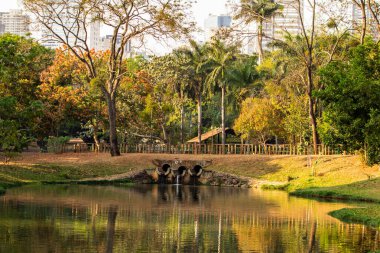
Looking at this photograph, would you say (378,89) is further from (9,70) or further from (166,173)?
(166,173)

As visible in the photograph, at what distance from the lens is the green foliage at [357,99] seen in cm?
3519

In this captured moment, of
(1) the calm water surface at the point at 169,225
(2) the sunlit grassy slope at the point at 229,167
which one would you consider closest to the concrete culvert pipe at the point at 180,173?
(2) the sunlit grassy slope at the point at 229,167

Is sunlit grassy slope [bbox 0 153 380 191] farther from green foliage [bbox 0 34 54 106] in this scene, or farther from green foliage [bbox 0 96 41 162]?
green foliage [bbox 0 96 41 162]

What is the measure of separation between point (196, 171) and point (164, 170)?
2.95 m

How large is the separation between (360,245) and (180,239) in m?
6.47

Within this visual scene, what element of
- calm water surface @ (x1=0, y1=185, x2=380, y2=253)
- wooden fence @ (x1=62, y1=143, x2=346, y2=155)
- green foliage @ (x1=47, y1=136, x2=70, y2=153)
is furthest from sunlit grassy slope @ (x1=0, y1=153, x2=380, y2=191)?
calm water surface @ (x1=0, y1=185, x2=380, y2=253)

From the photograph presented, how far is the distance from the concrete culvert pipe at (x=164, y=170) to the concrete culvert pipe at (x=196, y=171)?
81.1 inches

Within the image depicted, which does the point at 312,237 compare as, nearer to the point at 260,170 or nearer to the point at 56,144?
the point at 260,170

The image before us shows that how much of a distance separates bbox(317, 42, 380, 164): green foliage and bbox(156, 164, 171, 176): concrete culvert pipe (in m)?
28.4

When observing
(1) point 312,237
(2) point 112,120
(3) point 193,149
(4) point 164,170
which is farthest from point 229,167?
(1) point 312,237

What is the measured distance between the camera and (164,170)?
6575 cm

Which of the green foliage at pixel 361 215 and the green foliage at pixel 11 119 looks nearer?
the green foliage at pixel 361 215

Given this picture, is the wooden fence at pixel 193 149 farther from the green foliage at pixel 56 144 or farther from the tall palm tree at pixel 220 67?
the tall palm tree at pixel 220 67

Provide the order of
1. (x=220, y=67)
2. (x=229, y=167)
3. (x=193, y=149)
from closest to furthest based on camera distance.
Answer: (x=229, y=167) < (x=193, y=149) < (x=220, y=67)
